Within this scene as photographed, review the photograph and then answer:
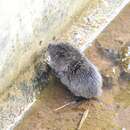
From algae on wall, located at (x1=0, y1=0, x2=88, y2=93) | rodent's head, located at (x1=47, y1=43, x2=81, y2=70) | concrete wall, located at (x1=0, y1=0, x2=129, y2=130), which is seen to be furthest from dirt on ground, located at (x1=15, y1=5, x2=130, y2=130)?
algae on wall, located at (x1=0, y1=0, x2=88, y2=93)

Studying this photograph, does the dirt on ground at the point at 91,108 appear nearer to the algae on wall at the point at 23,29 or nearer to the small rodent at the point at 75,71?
the small rodent at the point at 75,71

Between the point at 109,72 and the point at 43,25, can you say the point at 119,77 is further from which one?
the point at 43,25

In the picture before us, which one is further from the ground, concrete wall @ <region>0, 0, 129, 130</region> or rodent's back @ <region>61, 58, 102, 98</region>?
concrete wall @ <region>0, 0, 129, 130</region>

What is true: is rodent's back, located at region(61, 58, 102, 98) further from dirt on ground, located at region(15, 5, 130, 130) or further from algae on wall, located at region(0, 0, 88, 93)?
algae on wall, located at region(0, 0, 88, 93)

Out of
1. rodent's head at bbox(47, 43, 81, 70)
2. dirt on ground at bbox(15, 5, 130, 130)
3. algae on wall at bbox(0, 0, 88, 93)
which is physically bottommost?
dirt on ground at bbox(15, 5, 130, 130)

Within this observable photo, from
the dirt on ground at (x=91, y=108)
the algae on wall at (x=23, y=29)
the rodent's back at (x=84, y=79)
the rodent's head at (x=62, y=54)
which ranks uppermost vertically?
the algae on wall at (x=23, y=29)

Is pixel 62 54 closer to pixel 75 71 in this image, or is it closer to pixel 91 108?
pixel 75 71

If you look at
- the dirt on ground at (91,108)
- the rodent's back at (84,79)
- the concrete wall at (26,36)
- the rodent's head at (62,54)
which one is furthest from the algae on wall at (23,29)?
the rodent's back at (84,79)
